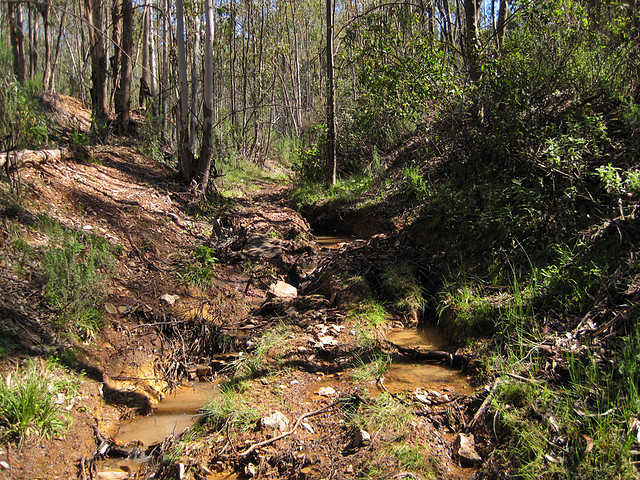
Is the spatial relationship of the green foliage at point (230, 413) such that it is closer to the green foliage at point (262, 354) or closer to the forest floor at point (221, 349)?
the forest floor at point (221, 349)

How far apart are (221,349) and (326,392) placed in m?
1.34

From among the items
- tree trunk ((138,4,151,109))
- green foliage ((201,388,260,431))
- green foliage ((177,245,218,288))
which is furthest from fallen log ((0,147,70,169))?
tree trunk ((138,4,151,109))

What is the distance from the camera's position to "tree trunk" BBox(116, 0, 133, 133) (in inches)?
331

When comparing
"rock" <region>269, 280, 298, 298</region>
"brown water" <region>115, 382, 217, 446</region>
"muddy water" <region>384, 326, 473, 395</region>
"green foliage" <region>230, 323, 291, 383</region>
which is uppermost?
"rock" <region>269, 280, 298, 298</region>

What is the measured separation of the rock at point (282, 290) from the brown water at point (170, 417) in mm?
1859

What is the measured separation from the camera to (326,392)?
11.5ft

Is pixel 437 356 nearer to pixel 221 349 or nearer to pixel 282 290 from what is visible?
pixel 221 349

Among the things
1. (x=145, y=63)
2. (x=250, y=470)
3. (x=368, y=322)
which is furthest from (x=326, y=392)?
(x=145, y=63)

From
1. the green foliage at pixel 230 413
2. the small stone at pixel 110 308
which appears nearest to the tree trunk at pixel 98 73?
the small stone at pixel 110 308

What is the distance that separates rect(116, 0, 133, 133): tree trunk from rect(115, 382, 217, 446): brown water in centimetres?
655

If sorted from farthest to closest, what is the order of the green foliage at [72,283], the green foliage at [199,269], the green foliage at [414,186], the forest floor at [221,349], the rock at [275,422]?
the green foliage at [414,186]
the green foliage at [199,269]
the green foliage at [72,283]
the rock at [275,422]
the forest floor at [221,349]

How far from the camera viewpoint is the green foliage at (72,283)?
12.2 feet

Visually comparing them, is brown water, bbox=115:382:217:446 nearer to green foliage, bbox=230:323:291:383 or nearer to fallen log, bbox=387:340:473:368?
green foliage, bbox=230:323:291:383

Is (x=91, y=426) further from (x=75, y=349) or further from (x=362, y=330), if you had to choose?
(x=362, y=330)
